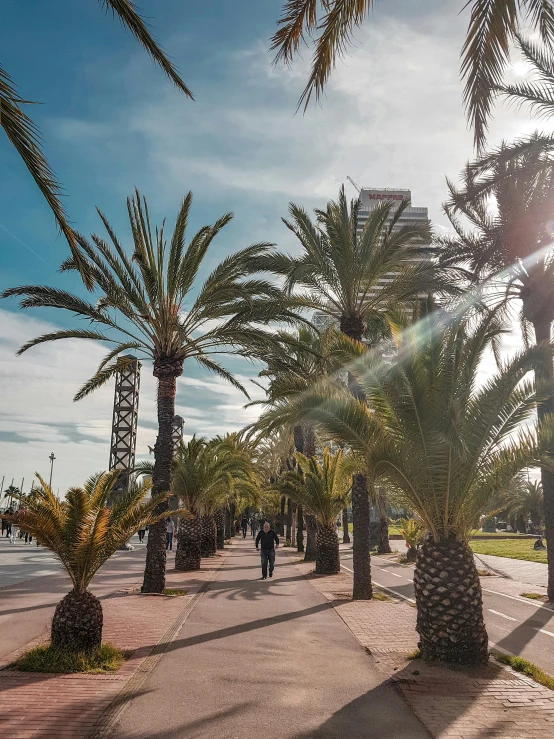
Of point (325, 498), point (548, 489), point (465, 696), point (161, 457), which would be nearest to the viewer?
point (465, 696)

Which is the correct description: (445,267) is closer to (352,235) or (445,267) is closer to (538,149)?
(352,235)

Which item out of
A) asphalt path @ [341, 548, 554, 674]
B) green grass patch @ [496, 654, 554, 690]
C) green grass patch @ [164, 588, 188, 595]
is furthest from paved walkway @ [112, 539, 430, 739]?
green grass patch @ [164, 588, 188, 595]

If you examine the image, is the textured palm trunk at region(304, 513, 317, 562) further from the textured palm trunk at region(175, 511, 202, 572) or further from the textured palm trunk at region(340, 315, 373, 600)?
the textured palm trunk at region(340, 315, 373, 600)

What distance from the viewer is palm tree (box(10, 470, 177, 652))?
677cm

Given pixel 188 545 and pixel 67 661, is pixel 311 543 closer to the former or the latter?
pixel 188 545

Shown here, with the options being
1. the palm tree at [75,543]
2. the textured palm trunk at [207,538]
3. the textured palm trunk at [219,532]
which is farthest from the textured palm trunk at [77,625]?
the textured palm trunk at [219,532]

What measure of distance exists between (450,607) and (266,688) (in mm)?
2630

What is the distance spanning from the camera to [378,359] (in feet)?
27.9

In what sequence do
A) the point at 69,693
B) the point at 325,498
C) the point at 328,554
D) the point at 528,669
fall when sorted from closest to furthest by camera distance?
the point at 69,693
the point at 528,669
the point at 328,554
the point at 325,498

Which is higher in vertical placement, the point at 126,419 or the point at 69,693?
the point at 126,419

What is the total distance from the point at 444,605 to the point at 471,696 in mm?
1412

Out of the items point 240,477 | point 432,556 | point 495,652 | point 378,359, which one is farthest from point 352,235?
point 240,477

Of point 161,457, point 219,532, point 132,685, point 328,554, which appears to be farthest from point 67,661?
point 219,532

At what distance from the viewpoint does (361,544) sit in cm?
1272
